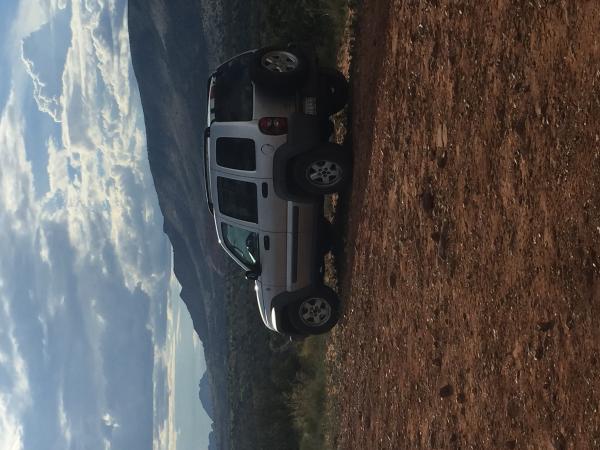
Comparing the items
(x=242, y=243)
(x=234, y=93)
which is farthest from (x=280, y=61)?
(x=242, y=243)

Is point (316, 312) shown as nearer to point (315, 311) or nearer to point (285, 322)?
point (315, 311)

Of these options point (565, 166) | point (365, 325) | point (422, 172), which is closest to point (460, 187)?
point (422, 172)

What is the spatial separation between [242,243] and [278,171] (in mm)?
1645

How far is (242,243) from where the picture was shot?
10.0m

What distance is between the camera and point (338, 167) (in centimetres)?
916

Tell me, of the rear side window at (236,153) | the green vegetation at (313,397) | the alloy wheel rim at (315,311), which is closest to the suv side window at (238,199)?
the rear side window at (236,153)

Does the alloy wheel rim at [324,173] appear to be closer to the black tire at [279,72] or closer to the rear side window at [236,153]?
the rear side window at [236,153]

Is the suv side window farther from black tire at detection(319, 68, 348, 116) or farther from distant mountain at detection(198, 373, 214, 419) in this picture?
distant mountain at detection(198, 373, 214, 419)

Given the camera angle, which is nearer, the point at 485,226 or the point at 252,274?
the point at 485,226

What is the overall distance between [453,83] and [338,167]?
353 centimetres

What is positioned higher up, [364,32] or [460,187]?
[364,32]

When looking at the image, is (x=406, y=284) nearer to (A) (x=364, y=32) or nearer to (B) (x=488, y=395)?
(B) (x=488, y=395)

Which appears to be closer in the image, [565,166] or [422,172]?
[565,166]

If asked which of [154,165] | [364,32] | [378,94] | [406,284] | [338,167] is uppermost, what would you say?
[364,32]
